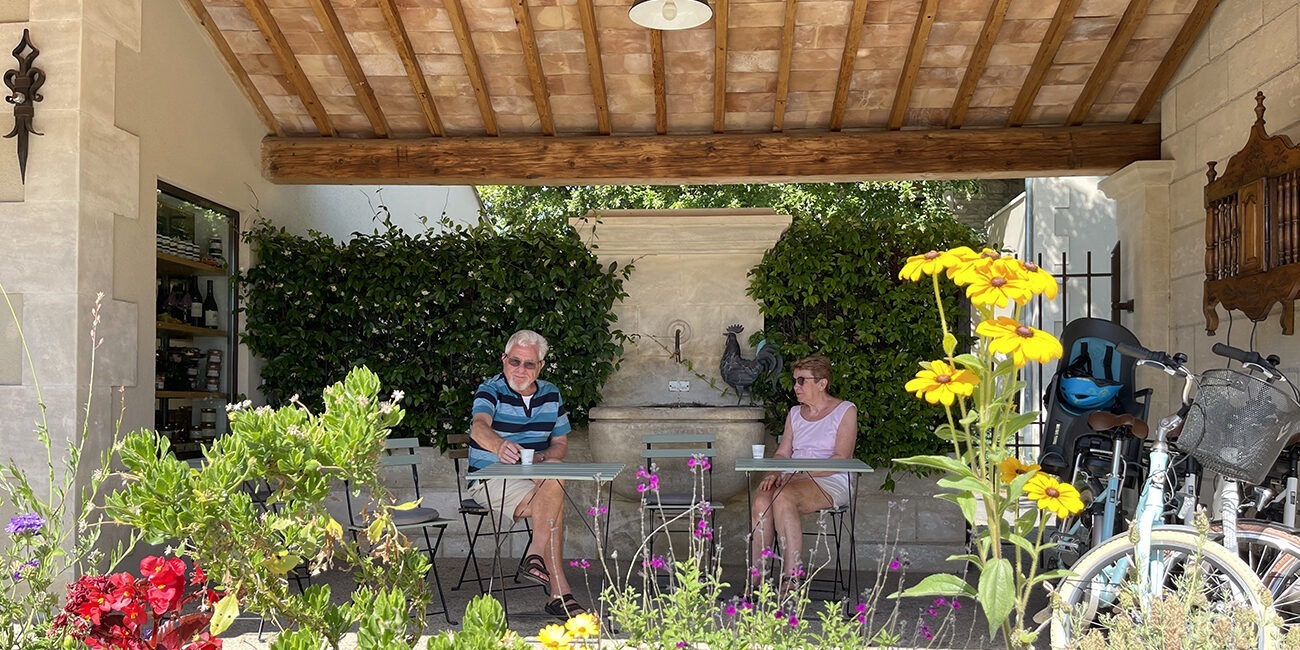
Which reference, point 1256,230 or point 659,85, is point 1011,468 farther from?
point 659,85

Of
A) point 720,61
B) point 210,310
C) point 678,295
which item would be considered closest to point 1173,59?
point 720,61

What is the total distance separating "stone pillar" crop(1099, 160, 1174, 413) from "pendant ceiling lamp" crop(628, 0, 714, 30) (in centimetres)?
265

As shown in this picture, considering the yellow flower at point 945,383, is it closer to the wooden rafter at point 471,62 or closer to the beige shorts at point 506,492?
the beige shorts at point 506,492

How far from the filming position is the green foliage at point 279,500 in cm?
145

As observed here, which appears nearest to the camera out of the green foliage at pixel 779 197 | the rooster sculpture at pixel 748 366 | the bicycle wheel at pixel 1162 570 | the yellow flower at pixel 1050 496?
the yellow flower at pixel 1050 496

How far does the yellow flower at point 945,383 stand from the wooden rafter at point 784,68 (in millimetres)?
3821

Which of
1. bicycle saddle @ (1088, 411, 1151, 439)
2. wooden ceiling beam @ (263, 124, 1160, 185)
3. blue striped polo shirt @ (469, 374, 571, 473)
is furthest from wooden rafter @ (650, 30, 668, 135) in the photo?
bicycle saddle @ (1088, 411, 1151, 439)

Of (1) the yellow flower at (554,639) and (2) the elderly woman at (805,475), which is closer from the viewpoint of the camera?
(1) the yellow flower at (554,639)

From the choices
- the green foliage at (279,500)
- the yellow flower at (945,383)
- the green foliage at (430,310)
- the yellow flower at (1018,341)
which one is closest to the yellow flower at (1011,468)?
the yellow flower at (945,383)

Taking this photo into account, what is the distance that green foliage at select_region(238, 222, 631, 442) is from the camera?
618cm

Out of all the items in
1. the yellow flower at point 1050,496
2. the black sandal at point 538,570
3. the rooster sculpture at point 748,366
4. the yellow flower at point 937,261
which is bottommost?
the black sandal at point 538,570

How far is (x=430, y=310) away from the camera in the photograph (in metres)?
6.34

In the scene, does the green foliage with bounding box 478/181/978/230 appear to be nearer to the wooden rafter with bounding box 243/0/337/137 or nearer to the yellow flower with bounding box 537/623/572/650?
the wooden rafter with bounding box 243/0/337/137

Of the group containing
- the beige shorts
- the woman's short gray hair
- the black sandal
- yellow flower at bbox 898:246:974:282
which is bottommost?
the black sandal
